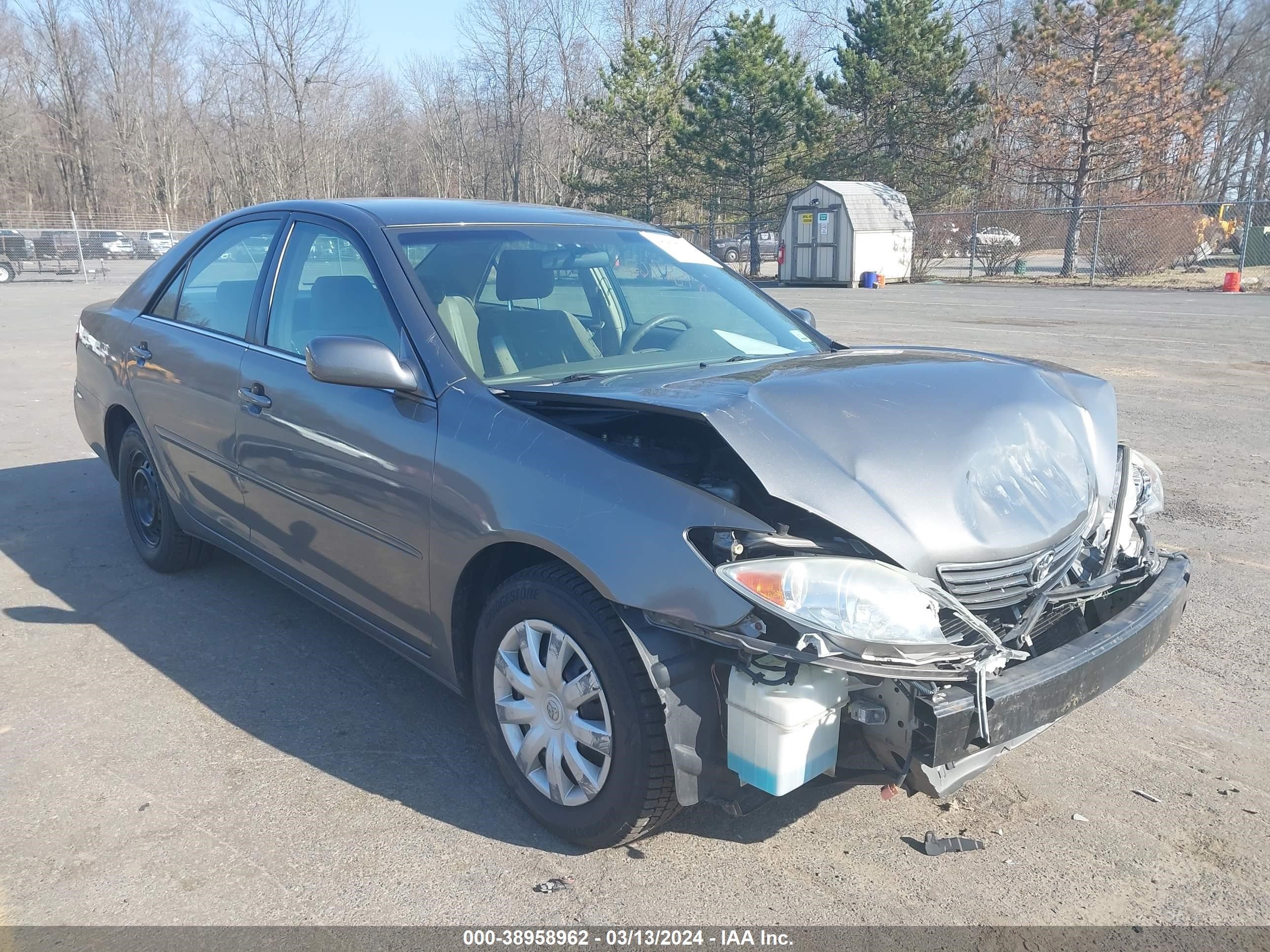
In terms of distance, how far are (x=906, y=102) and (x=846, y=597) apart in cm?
3528

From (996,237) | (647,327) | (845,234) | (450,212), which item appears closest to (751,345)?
(647,327)

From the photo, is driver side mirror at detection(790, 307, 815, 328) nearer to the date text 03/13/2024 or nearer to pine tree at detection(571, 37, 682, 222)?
the date text 03/13/2024

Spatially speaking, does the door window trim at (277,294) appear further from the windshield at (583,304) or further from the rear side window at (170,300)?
the rear side window at (170,300)

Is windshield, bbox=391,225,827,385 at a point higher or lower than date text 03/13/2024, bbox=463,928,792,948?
higher

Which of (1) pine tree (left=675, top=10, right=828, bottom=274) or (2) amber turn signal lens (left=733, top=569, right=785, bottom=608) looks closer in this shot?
(2) amber turn signal lens (left=733, top=569, right=785, bottom=608)

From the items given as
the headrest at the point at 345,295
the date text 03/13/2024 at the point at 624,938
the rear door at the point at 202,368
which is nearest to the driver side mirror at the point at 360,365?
the headrest at the point at 345,295

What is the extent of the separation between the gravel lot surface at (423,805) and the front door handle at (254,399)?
3.33ft

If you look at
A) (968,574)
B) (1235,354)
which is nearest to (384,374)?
(968,574)

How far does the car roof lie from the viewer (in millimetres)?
3617

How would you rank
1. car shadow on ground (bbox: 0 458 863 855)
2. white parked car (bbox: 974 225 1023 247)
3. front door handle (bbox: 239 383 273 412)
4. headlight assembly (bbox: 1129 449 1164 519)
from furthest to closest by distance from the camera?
white parked car (bbox: 974 225 1023 247) → front door handle (bbox: 239 383 273 412) → headlight assembly (bbox: 1129 449 1164 519) → car shadow on ground (bbox: 0 458 863 855)

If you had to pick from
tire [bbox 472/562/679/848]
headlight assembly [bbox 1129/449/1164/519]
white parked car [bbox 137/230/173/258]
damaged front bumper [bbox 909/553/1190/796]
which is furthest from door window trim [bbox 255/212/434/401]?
white parked car [bbox 137/230/173/258]

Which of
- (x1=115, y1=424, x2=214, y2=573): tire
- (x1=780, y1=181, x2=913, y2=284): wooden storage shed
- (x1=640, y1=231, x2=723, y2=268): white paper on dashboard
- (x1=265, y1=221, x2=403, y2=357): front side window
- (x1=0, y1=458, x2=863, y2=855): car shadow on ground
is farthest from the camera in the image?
(x1=780, y1=181, x2=913, y2=284): wooden storage shed

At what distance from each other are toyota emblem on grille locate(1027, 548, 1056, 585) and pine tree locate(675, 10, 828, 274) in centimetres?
3151

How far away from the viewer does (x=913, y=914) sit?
2.39 meters
